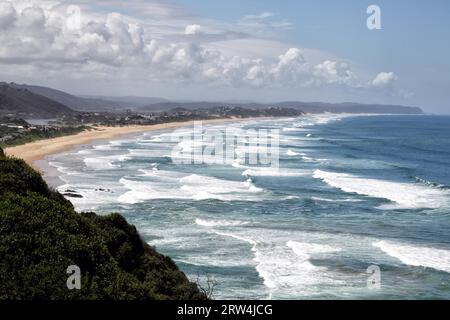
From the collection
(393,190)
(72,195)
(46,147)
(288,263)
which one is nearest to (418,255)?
(288,263)

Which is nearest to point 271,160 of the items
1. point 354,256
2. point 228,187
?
point 228,187

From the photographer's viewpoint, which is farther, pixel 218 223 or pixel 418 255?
pixel 218 223

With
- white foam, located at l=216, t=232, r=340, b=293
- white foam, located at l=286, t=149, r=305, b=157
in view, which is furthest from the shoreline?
white foam, located at l=286, t=149, r=305, b=157

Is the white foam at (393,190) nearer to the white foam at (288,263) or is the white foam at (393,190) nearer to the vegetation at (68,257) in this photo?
the white foam at (288,263)

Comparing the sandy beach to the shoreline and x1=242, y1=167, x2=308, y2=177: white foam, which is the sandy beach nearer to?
the shoreline

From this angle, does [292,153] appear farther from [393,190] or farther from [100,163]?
[393,190]

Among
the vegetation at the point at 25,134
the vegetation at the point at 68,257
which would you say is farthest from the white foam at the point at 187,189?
the vegetation at the point at 25,134

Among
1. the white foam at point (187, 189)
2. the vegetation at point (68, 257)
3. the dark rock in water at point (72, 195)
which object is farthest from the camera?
the white foam at point (187, 189)
